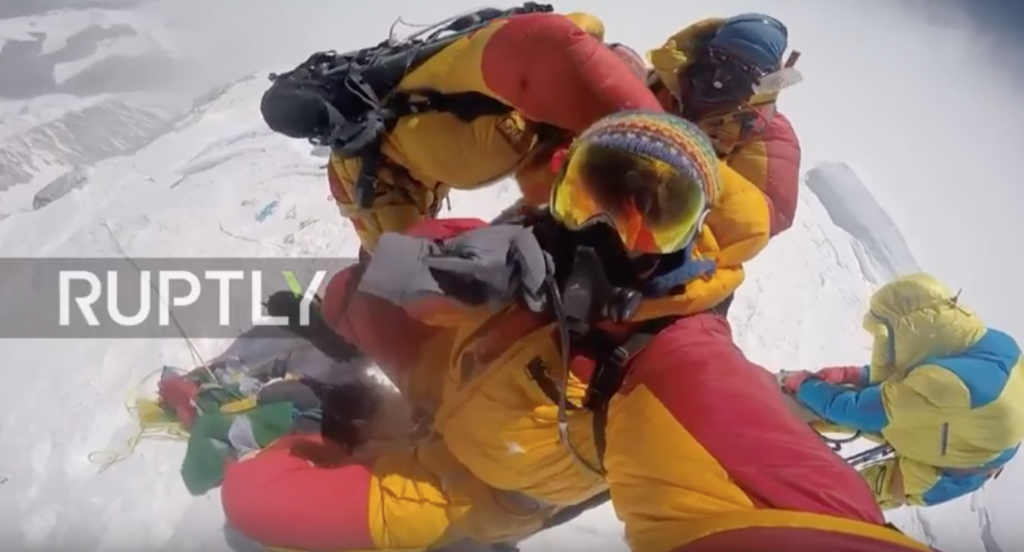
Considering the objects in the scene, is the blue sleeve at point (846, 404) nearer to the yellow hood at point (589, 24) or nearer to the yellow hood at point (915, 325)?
the yellow hood at point (915, 325)

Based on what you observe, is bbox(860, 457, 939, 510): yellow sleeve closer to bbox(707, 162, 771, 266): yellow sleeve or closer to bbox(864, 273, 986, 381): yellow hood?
bbox(864, 273, 986, 381): yellow hood

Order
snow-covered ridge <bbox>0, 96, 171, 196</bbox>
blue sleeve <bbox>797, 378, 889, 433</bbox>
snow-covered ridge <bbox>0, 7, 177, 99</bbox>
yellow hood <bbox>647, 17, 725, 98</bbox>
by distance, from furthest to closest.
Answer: snow-covered ridge <bbox>0, 7, 177, 99</bbox> → snow-covered ridge <bbox>0, 96, 171, 196</bbox> → blue sleeve <bbox>797, 378, 889, 433</bbox> → yellow hood <bbox>647, 17, 725, 98</bbox>

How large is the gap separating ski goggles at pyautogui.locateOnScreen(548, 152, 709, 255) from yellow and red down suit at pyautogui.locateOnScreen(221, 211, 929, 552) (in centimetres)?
6

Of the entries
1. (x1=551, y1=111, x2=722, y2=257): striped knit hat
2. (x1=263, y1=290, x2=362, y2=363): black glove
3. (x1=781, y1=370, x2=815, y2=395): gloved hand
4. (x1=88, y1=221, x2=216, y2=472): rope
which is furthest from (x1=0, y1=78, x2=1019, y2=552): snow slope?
(x1=551, y1=111, x2=722, y2=257): striped knit hat

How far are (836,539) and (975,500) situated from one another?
1.15m

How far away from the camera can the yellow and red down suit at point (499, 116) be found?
0.81m

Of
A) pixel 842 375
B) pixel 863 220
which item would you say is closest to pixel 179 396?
pixel 842 375

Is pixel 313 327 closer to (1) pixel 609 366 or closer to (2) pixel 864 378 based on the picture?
(1) pixel 609 366

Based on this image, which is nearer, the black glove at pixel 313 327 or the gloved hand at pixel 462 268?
the gloved hand at pixel 462 268

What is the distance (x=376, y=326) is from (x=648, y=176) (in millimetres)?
519

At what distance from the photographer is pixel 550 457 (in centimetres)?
82

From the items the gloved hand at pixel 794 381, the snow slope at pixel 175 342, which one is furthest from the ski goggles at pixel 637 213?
the gloved hand at pixel 794 381

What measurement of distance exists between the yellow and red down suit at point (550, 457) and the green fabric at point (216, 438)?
8 centimetres

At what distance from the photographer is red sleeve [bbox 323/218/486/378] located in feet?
3.45
